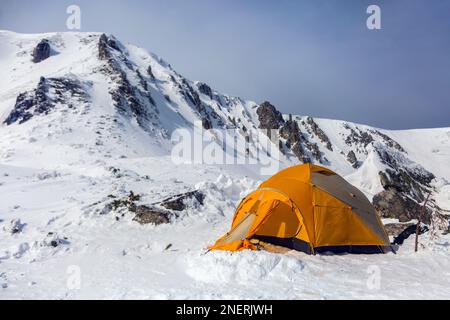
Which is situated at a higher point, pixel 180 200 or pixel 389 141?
pixel 389 141

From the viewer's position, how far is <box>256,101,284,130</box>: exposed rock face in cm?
8355

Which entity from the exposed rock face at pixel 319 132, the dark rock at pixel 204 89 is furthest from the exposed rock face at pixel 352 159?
the dark rock at pixel 204 89

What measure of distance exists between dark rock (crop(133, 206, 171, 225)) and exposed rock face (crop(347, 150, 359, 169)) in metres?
72.9

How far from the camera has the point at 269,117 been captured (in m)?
85.4

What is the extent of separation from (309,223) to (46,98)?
126ft

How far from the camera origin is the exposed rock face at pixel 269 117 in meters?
83.6

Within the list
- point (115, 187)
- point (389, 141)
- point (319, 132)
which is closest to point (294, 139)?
point (319, 132)

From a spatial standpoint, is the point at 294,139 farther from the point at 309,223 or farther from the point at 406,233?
the point at 309,223

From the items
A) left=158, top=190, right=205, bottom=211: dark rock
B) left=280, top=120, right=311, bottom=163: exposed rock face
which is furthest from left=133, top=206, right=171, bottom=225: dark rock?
left=280, top=120, right=311, bottom=163: exposed rock face

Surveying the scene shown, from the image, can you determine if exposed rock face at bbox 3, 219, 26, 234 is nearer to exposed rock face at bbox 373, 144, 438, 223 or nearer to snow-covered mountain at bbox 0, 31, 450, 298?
snow-covered mountain at bbox 0, 31, 450, 298

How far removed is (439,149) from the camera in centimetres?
8488

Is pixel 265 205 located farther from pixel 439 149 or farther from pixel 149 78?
pixel 439 149

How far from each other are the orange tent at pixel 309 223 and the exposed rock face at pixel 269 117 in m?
73.3

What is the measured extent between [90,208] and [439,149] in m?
95.7
